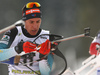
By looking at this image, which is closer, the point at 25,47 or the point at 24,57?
the point at 25,47

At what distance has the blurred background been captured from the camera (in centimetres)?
1167

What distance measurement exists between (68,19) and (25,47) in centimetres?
874

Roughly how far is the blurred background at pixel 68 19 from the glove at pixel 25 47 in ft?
20.6

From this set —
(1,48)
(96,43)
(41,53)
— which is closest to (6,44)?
(1,48)

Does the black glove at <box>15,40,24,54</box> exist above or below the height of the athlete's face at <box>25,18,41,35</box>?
below

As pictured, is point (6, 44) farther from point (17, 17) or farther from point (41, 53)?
point (17, 17)

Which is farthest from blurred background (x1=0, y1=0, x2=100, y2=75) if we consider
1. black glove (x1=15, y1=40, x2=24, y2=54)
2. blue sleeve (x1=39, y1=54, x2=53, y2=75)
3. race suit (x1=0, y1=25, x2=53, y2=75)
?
black glove (x1=15, y1=40, x2=24, y2=54)

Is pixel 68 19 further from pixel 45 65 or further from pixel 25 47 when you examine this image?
pixel 25 47

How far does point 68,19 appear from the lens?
13.2 meters

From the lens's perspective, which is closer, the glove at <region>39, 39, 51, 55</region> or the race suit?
the glove at <region>39, 39, 51, 55</region>

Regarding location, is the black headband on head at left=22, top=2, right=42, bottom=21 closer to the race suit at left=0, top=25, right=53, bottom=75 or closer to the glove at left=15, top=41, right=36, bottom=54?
the race suit at left=0, top=25, right=53, bottom=75

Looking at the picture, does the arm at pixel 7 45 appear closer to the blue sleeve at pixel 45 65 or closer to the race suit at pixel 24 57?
the race suit at pixel 24 57

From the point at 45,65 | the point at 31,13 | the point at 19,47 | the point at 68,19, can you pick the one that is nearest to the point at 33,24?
the point at 31,13

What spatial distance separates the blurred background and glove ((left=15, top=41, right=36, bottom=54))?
6.28m
